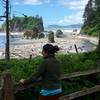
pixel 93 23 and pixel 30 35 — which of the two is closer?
pixel 93 23

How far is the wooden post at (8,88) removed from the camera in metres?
6.61

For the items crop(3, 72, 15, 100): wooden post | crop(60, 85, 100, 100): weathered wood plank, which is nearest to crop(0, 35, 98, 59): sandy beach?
crop(60, 85, 100, 100): weathered wood plank

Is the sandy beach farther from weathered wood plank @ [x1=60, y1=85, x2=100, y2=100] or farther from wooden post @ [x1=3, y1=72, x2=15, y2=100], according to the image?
wooden post @ [x1=3, y1=72, x2=15, y2=100]

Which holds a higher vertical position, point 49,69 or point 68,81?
point 49,69

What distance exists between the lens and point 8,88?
6.70 metres

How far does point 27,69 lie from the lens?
1055cm

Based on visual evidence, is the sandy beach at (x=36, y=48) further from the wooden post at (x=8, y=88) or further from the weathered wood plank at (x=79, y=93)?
the wooden post at (x=8, y=88)

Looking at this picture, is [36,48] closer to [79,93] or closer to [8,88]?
[79,93]

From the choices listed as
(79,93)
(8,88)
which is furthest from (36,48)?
(8,88)

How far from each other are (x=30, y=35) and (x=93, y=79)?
12738cm

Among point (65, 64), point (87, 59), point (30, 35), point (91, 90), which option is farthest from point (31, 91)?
point (30, 35)

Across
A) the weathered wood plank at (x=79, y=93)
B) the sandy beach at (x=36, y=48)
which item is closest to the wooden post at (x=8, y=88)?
the weathered wood plank at (x=79, y=93)

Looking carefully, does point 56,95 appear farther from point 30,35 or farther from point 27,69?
point 30,35

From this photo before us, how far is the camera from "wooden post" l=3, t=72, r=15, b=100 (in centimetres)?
661
